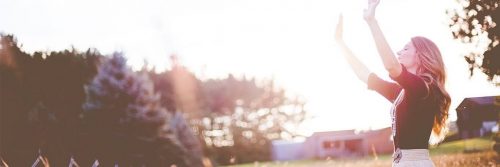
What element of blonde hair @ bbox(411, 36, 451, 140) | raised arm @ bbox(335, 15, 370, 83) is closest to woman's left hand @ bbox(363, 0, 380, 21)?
blonde hair @ bbox(411, 36, 451, 140)

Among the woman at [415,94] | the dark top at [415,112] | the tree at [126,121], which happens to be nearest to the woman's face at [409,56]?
the woman at [415,94]

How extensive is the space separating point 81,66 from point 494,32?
3988 centimetres

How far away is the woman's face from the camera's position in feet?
10.9

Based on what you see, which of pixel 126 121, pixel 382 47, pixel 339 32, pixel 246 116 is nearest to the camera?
pixel 382 47

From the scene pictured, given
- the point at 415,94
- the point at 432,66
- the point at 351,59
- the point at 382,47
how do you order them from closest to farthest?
1. the point at 382,47
2. the point at 415,94
3. the point at 432,66
4. the point at 351,59

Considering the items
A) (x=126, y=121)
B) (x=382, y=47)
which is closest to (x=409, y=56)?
(x=382, y=47)

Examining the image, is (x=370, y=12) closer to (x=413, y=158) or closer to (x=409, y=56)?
(x=409, y=56)

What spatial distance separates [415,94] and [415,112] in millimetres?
108

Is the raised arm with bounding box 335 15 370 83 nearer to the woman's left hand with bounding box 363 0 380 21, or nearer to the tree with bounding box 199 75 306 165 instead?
the woman's left hand with bounding box 363 0 380 21

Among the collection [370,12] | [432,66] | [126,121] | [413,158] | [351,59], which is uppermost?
[126,121]

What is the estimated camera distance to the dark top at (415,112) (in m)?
3.07

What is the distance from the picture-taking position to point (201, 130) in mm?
76312

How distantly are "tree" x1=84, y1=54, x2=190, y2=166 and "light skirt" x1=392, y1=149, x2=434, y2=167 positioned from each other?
32983 millimetres

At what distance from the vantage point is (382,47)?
2.92 m
